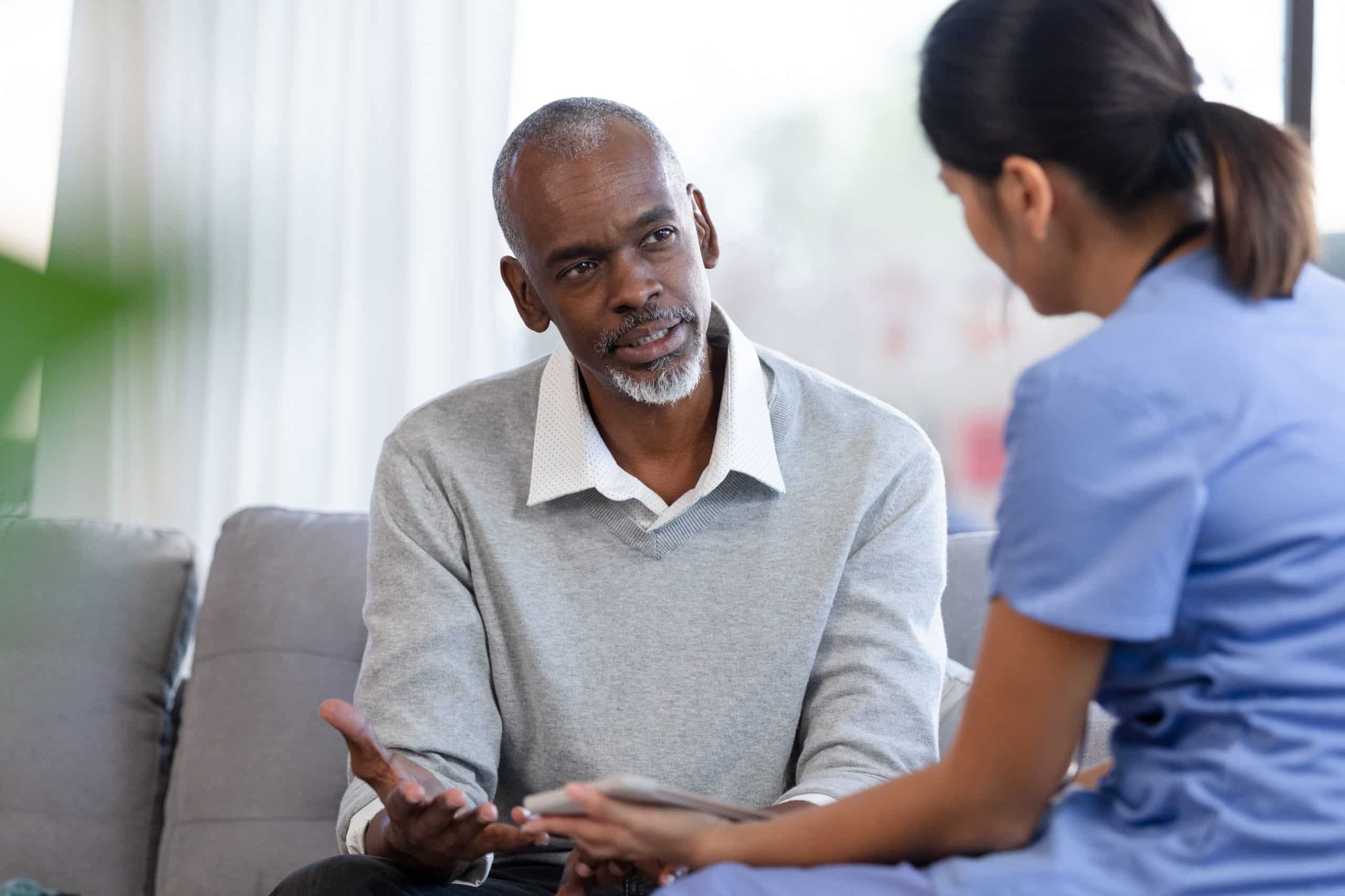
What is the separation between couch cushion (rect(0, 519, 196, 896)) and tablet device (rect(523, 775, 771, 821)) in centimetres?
120

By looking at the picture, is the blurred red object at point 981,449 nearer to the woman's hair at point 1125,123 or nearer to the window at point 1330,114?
the window at point 1330,114

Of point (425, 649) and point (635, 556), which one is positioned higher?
point (635, 556)

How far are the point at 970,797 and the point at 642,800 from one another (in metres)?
0.26

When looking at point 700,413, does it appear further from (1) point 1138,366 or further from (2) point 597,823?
(1) point 1138,366

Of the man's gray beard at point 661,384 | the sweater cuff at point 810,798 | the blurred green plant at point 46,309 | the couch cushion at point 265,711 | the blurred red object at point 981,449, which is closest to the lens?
the blurred green plant at point 46,309

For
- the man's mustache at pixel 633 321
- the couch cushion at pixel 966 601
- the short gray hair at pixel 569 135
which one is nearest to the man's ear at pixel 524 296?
the short gray hair at pixel 569 135

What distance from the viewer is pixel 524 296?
5.76ft

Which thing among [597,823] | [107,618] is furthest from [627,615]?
[107,618]

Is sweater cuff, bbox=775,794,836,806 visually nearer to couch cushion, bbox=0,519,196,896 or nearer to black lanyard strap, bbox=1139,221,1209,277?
black lanyard strap, bbox=1139,221,1209,277

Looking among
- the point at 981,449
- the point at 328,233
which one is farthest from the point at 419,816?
the point at 981,449

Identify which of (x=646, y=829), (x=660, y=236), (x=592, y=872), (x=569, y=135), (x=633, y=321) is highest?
(x=569, y=135)

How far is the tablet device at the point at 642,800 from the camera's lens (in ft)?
3.35

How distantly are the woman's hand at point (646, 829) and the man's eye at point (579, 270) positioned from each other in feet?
2.45

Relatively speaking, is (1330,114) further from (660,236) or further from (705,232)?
(660,236)
